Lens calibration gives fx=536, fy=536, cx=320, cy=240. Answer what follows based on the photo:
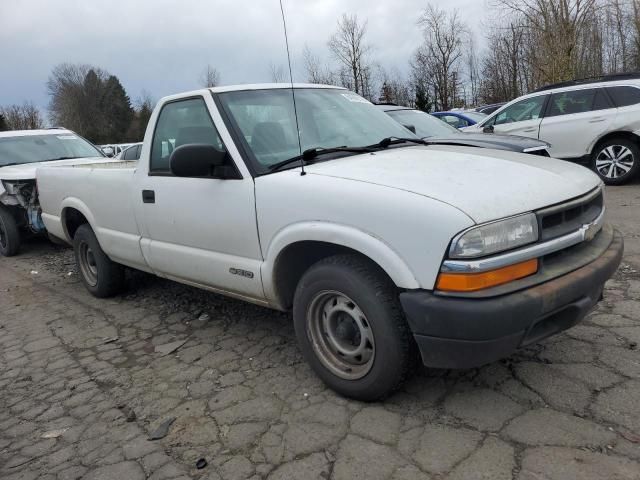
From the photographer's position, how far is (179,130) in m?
3.97

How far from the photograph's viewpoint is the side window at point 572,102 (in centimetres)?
915

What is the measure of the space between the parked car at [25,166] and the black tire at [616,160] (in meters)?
8.19

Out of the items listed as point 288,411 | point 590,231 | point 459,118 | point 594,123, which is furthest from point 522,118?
point 288,411

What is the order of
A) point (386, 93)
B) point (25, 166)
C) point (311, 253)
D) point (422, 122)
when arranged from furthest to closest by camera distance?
point (386, 93) < point (422, 122) < point (25, 166) < point (311, 253)

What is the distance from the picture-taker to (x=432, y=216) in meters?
2.38

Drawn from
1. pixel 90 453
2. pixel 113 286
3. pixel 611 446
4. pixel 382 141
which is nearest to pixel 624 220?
pixel 382 141

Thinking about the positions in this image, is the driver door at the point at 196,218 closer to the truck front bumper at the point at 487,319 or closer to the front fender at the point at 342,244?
the front fender at the point at 342,244

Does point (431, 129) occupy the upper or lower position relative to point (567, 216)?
upper

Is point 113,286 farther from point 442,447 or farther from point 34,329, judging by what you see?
point 442,447

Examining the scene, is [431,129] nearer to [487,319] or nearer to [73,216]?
[73,216]

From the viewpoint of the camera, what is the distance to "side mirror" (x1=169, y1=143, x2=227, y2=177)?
3201 mm

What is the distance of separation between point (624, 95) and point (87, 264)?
8506mm

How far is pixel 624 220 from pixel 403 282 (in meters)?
5.30

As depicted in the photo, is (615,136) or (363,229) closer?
→ (363,229)
